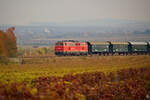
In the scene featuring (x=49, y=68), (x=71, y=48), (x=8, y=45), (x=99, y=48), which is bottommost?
(x=49, y=68)

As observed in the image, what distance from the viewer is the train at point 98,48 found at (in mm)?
65769

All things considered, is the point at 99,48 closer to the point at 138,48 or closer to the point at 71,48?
the point at 71,48

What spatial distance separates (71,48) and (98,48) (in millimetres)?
7599

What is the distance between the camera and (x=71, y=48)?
217 feet

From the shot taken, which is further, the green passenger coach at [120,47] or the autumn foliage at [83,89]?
the green passenger coach at [120,47]

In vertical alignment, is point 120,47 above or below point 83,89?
above

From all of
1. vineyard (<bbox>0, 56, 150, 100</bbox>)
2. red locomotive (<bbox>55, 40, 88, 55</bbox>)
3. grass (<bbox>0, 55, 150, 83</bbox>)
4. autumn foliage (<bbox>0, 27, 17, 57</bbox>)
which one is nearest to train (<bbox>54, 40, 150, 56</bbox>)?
red locomotive (<bbox>55, 40, 88, 55</bbox>)

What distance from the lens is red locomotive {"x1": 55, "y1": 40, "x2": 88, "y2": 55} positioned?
65.0 metres

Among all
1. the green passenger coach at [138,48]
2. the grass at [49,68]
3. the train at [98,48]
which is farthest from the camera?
the green passenger coach at [138,48]

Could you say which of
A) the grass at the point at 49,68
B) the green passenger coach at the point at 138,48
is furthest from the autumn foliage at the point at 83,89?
the green passenger coach at the point at 138,48

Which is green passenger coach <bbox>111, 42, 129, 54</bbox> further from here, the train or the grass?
the grass

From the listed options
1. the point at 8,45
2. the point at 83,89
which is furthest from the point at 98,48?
the point at 83,89

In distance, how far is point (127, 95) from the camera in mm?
23859

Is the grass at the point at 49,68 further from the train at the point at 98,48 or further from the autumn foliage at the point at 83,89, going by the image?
the train at the point at 98,48
